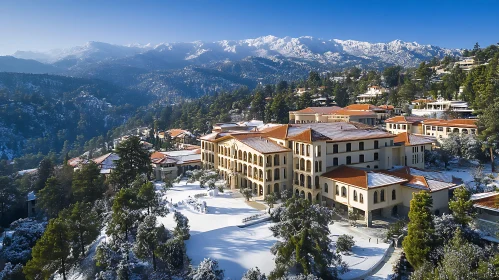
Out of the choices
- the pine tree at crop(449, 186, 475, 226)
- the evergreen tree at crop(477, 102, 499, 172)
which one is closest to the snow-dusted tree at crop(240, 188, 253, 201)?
the pine tree at crop(449, 186, 475, 226)

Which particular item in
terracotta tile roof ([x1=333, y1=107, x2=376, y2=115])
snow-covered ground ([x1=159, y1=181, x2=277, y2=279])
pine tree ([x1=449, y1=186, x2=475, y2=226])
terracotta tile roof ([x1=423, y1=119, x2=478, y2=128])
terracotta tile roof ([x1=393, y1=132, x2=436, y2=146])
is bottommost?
snow-covered ground ([x1=159, y1=181, x2=277, y2=279])

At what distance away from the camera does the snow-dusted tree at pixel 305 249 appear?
21.0 meters

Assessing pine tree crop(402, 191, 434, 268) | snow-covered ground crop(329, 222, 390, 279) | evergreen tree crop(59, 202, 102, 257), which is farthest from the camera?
evergreen tree crop(59, 202, 102, 257)

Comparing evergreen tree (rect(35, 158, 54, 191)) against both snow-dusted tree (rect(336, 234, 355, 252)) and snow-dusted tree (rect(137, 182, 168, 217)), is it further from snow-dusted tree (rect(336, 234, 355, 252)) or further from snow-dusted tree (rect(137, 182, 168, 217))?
snow-dusted tree (rect(336, 234, 355, 252))

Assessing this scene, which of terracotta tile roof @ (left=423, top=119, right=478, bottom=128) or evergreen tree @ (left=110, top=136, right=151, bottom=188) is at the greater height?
terracotta tile roof @ (left=423, top=119, right=478, bottom=128)

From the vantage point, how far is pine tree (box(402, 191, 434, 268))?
21.9m

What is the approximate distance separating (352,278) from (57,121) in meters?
146

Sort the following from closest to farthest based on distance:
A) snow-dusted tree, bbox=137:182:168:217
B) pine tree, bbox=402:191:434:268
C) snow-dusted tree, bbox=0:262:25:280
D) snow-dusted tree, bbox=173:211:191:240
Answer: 1. pine tree, bbox=402:191:434:268
2. snow-dusted tree, bbox=173:211:191:240
3. snow-dusted tree, bbox=0:262:25:280
4. snow-dusted tree, bbox=137:182:168:217

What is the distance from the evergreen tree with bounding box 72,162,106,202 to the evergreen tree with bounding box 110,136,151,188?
218cm

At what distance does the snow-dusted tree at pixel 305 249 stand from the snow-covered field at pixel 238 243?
1.78 m

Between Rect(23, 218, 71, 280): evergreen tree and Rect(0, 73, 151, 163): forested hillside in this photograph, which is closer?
Rect(23, 218, 71, 280): evergreen tree

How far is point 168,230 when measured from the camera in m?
26.8

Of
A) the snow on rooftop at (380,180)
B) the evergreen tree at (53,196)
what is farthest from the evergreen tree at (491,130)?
the evergreen tree at (53,196)

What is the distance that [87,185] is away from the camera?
38.3 metres
